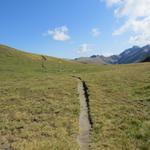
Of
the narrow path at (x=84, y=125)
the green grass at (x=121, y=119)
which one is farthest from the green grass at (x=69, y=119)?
the narrow path at (x=84, y=125)

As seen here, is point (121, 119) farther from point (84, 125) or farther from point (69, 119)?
point (69, 119)

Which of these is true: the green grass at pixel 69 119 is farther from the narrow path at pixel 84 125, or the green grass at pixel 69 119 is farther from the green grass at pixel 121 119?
the narrow path at pixel 84 125

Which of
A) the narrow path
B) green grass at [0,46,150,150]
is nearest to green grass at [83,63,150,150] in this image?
green grass at [0,46,150,150]

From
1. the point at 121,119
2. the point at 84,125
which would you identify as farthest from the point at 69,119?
the point at 121,119

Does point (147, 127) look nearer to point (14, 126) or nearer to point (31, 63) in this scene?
point (14, 126)

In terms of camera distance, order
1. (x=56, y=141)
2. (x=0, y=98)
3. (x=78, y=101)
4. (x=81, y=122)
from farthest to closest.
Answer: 1. (x=0, y=98)
2. (x=78, y=101)
3. (x=81, y=122)
4. (x=56, y=141)

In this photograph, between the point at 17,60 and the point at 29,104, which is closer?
the point at 29,104

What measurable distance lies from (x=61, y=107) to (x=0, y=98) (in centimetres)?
1062

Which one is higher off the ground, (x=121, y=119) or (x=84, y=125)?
(x=121, y=119)

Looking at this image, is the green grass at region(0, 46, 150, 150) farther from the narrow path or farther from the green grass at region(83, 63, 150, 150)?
the narrow path

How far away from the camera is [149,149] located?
14.7 metres

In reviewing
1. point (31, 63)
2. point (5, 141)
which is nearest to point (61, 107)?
point (5, 141)

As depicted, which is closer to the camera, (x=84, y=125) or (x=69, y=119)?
(x=84, y=125)

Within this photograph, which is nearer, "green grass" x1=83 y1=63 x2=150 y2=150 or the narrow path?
"green grass" x1=83 y1=63 x2=150 y2=150
